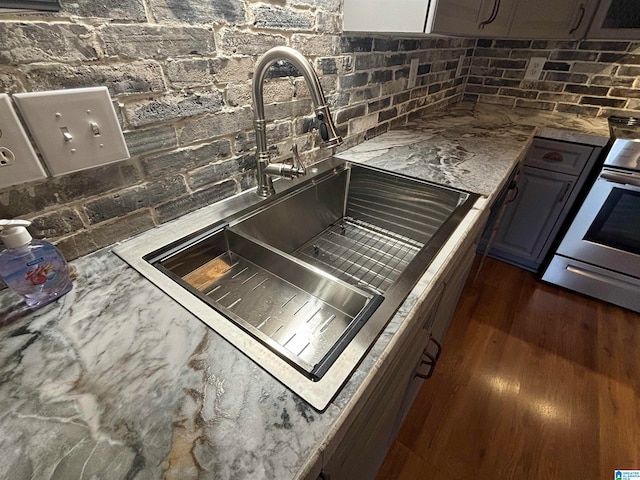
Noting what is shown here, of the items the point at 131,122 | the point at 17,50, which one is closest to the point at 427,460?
the point at 131,122

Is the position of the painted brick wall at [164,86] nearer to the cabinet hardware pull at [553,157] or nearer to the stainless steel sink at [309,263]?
the stainless steel sink at [309,263]

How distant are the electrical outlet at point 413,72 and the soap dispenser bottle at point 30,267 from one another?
162 cm

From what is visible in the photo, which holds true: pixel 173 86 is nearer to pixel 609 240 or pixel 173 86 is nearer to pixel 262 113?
pixel 262 113

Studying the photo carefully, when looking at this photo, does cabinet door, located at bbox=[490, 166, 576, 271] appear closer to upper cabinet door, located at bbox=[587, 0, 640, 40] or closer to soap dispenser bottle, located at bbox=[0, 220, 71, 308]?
upper cabinet door, located at bbox=[587, 0, 640, 40]

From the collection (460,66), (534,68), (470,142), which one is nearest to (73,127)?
(470,142)

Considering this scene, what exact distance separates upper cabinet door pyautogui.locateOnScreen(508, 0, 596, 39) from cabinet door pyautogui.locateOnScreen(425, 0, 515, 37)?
9cm

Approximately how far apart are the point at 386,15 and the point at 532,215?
1.57 metres

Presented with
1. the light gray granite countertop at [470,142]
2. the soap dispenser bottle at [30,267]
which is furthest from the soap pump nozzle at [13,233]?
the light gray granite countertop at [470,142]

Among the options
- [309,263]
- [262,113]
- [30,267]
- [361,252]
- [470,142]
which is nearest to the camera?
[30,267]

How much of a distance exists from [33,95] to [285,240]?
657 mm

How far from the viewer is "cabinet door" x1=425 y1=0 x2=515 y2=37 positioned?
0.87m

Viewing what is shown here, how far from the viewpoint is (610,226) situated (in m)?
1.57

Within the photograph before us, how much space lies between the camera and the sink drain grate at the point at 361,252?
922 millimetres

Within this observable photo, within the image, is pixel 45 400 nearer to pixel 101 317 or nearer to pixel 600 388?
pixel 101 317
